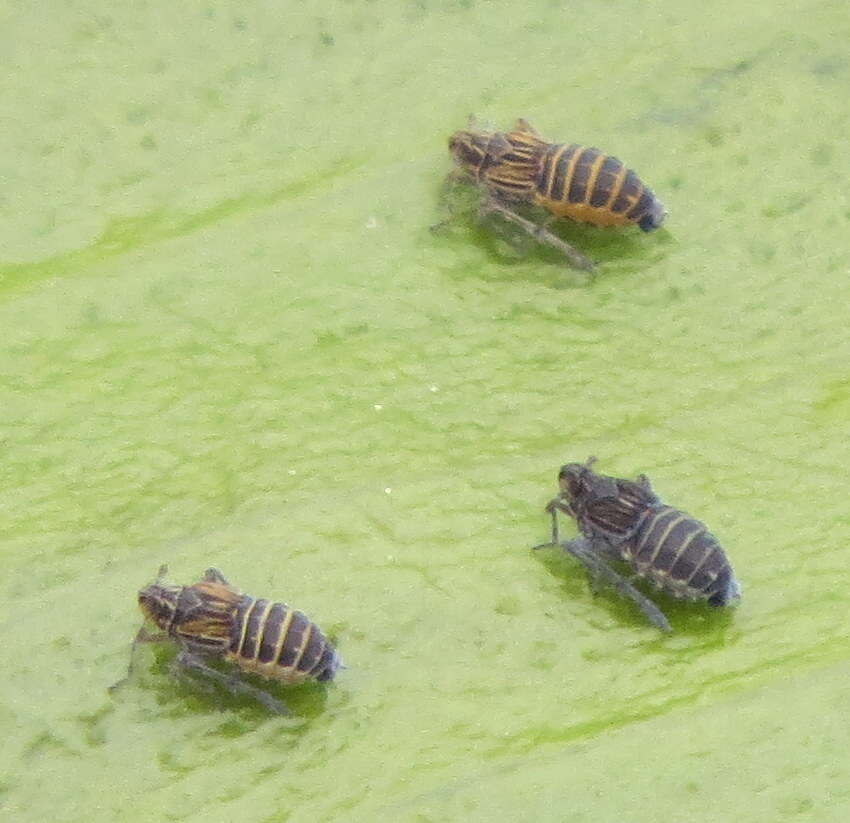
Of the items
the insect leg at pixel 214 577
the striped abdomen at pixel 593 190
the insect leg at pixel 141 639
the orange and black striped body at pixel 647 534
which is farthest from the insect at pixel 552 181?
the insect leg at pixel 141 639

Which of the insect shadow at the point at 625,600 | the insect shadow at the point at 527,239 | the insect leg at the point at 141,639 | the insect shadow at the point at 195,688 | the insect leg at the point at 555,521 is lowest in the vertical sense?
the insect shadow at the point at 195,688

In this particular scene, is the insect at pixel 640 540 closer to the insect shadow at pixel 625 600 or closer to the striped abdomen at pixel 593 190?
the insect shadow at pixel 625 600

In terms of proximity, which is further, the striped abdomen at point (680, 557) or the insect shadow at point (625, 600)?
the insect shadow at point (625, 600)

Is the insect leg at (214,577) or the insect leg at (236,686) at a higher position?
the insect leg at (214,577)

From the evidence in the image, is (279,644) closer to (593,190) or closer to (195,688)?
(195,688)

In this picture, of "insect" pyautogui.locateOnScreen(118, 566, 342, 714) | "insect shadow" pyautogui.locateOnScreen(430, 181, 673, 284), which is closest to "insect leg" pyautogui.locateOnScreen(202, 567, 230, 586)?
"insect" pyautogui.locateOnScreen(118, 566, 342, 714)

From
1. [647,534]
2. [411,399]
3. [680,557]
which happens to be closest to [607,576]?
[647,534]
